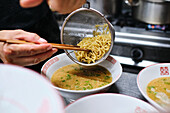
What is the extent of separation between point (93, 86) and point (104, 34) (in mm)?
550

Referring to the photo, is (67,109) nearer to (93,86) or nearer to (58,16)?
(93,86)

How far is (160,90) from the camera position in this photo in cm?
148

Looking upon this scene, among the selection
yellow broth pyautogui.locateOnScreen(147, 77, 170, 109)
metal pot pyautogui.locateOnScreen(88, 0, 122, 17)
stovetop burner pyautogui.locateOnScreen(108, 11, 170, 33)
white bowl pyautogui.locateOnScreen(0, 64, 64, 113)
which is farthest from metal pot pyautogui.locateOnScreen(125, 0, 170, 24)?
white bowl pyautogui.locateOnScreen(0, 64, 64, 113)

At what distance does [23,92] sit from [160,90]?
1249 millimetres

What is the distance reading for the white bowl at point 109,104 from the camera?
110 centimetres

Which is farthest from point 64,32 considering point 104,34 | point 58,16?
point 58,16

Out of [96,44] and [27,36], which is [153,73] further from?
[27,36]

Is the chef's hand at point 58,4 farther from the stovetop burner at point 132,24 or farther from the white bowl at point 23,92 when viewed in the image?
the stovetop burner at point 132,24

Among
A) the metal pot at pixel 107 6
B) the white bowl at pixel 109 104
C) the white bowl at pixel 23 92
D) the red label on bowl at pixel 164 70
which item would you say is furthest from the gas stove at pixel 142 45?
the white bowl at pixel 23 92

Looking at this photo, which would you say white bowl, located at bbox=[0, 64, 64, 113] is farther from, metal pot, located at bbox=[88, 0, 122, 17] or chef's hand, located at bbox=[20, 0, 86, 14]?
metal pot, located at bbox=[88, 0, 122, 17]

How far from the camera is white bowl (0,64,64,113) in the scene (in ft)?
1.79

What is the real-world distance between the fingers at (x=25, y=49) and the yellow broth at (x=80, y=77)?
419 millimetres

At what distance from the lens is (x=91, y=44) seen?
1.79 m

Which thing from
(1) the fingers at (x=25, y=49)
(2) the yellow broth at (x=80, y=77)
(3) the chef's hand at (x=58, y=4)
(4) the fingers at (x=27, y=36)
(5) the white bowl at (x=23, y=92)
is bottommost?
(2) the yellow broth at (x=80, y=77)
